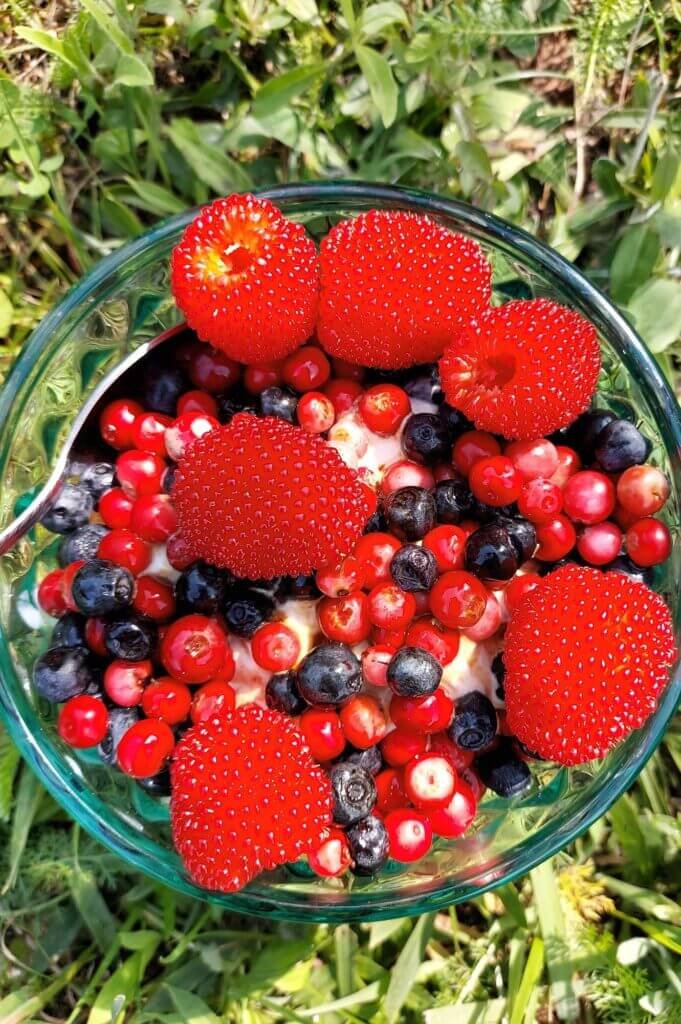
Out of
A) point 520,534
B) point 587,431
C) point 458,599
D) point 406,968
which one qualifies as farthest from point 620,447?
point 406,968

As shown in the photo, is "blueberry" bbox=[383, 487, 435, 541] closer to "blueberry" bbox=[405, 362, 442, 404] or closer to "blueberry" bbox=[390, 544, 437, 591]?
"blueberry" bbox=[390, 544, 437, 591]

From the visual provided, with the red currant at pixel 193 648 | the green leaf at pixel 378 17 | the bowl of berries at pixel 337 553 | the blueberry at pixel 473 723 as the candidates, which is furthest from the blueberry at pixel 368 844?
the green leaf at pixel 378 17

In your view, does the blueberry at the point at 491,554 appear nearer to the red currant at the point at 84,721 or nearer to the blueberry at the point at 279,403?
the blueberry at the point at 279,403

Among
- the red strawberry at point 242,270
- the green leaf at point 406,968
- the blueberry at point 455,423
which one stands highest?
the red strawberry at point 242,270

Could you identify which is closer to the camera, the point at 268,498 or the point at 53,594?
the point at 268,498

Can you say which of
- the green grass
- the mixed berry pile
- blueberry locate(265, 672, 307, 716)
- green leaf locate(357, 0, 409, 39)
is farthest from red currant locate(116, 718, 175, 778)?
green leaf locate(357, 0, 409, 39)

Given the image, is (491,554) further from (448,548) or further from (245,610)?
(245,610)
